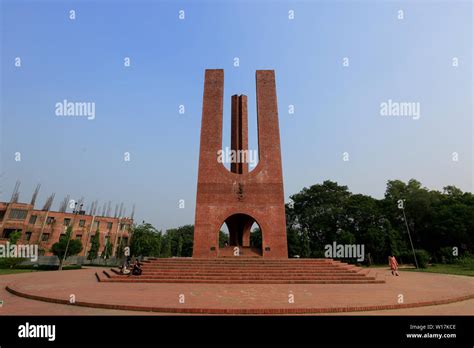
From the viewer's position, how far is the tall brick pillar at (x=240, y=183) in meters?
17.9

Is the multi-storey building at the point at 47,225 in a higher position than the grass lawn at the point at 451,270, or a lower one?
higher

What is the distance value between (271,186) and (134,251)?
25.0 metres

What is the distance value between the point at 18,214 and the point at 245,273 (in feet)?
119

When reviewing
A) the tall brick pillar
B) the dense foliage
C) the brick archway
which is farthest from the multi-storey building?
the dense foliage

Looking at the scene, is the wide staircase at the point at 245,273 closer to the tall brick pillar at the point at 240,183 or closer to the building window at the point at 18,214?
the tall brick pillar at the point at 240,183

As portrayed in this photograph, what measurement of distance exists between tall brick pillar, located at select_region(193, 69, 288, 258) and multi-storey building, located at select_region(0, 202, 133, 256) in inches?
1048

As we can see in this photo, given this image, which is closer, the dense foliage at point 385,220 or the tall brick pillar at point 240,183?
the tall brick pillar at point 240,183

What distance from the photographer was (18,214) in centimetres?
3691

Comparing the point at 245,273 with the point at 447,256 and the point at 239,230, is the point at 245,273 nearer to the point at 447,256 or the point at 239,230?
the point at 239,230

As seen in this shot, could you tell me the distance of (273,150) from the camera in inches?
763
